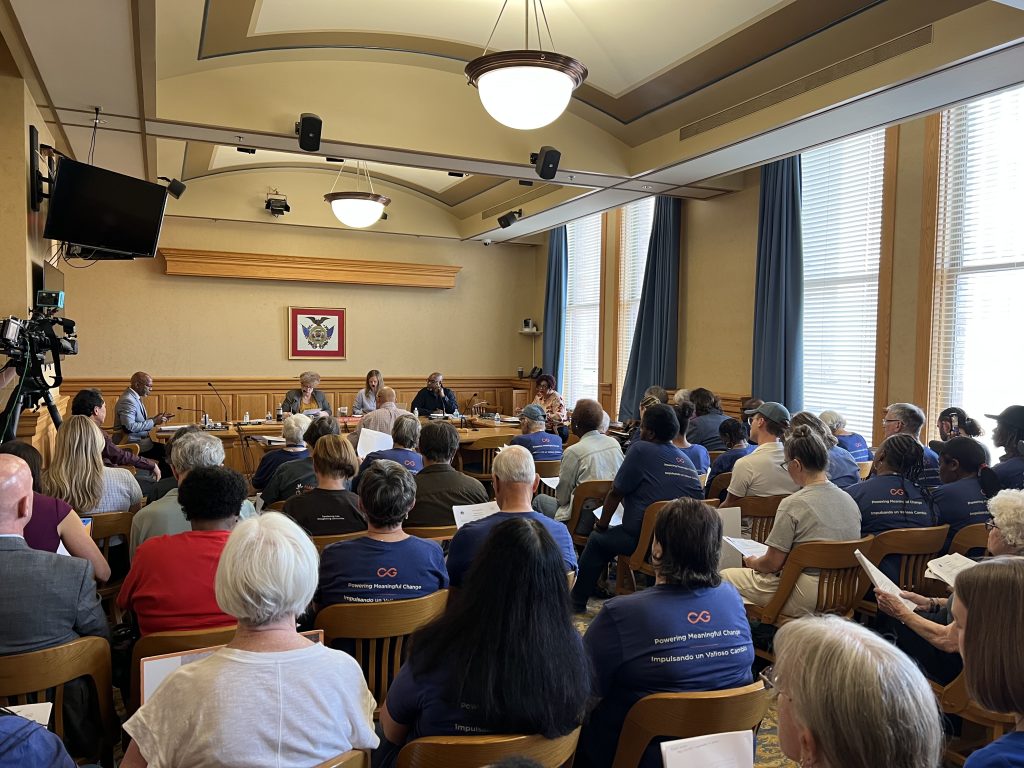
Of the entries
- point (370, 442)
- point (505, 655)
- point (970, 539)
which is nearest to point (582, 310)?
point (370, 442)

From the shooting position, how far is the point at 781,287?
688cm

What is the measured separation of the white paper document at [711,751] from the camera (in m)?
1.44

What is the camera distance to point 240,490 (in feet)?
7.89

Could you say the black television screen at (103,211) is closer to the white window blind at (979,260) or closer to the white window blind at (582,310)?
the white window blind at (979,260)

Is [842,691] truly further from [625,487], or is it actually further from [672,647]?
[625,487]

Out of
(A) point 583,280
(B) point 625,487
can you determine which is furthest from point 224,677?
(A) point 583,280

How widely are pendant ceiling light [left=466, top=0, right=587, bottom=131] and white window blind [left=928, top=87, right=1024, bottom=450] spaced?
328 cm

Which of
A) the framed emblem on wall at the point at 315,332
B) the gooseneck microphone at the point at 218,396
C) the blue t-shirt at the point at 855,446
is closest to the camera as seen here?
the blue t-shirt at the point at 855,446

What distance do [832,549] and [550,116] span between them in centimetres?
291

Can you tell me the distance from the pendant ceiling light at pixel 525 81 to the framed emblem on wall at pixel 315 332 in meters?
6.93

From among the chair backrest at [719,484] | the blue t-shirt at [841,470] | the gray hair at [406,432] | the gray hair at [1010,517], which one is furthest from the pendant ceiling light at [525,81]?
the gray hair at [1010,517]

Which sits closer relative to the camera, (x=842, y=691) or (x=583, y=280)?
(x=842, y=691)

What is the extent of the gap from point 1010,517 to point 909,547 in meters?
0.64

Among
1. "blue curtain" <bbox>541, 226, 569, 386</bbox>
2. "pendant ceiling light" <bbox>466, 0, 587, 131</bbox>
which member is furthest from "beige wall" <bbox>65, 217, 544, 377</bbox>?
"pendant ceiling light" <bbox>466, 0, 587, 131</bbox>
